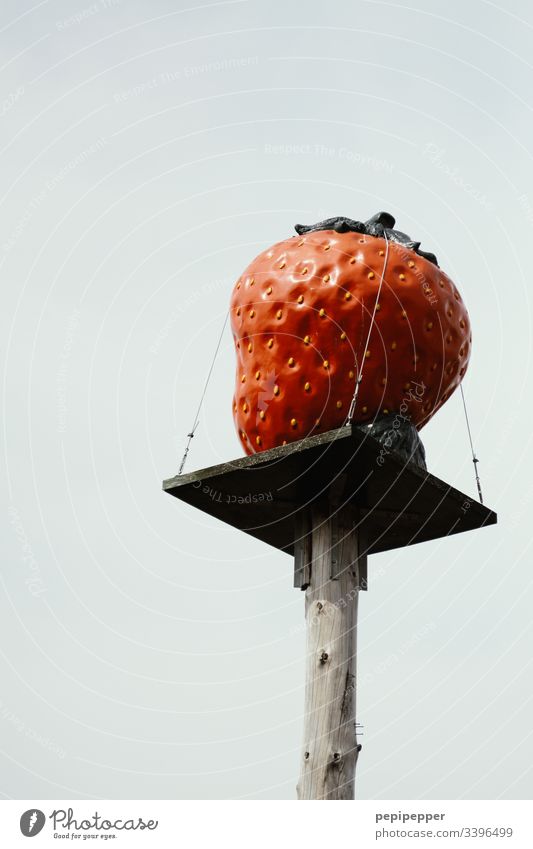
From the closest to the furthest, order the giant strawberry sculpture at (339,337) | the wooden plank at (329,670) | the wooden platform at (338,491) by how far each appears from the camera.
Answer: the wooden plank at (329,670)
the wooden platform at (338,491)
the giant strawberry sculpture at (339,337)

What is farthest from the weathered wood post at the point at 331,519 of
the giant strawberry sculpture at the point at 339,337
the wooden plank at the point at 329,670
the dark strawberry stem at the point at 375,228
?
the dark strawberry stem at the point at 375,228

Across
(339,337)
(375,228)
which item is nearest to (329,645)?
(339,337)

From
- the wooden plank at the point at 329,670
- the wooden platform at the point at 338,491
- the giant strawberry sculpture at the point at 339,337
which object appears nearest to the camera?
the wooden plank at the point at 329,670

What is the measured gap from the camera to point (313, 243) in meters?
6.59

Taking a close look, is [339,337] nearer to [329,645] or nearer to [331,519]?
[331,519]

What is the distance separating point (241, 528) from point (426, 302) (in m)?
1.95

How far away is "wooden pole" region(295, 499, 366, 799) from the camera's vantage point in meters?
5.70
